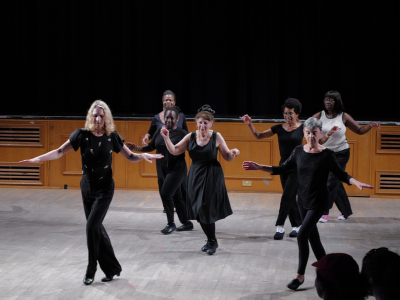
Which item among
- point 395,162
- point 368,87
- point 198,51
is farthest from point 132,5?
point 395,162

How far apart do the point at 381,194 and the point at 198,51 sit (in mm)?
3825

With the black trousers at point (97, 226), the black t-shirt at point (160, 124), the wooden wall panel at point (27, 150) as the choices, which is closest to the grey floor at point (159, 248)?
the black trousers at point (97, 226)

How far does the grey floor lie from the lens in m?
4.65

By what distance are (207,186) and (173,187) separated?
92cm

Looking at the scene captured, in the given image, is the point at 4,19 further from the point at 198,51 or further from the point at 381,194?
the point at 381,194

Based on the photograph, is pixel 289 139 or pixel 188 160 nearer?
pixel 289 139

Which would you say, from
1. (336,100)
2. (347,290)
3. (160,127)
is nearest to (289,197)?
(336,100)

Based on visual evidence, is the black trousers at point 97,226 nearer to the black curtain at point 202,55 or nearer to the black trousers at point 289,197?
the black trousers at point 289,197

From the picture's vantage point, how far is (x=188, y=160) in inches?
351

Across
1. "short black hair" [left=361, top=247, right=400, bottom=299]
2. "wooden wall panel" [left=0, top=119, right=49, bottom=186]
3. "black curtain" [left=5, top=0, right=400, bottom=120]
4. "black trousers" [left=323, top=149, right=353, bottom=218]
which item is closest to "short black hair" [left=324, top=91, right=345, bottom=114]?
"black trousers" [left=323, top=149, right=353, bottom=218]

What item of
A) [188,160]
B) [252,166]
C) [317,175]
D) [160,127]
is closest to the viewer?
[317,175]

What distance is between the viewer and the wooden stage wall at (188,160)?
8508mm

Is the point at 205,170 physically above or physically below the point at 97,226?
above

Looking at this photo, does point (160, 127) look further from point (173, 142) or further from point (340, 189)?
point (340, 189)
